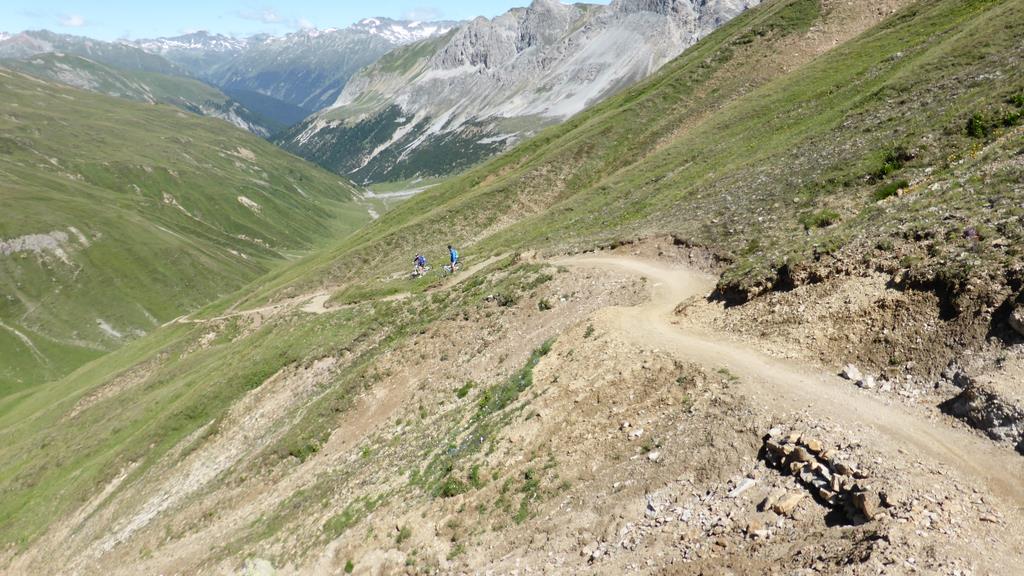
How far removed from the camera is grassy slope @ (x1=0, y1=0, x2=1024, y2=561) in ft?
90.3

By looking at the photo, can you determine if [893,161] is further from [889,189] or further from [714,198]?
[714,198]

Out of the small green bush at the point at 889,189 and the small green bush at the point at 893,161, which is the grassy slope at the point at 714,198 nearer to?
the small green bush at the point at 893,161

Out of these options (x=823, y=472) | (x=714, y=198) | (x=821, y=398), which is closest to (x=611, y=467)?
(x=823, y=472)

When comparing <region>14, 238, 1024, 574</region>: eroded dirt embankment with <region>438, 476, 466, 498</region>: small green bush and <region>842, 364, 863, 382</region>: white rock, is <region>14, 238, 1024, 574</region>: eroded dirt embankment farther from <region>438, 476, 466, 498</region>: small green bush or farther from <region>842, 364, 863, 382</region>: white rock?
<region>842, 364, 863, 382</region>: white rock

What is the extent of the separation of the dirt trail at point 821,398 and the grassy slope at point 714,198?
471cm

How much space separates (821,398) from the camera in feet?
60.0

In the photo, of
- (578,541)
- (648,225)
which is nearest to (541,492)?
(578,541)

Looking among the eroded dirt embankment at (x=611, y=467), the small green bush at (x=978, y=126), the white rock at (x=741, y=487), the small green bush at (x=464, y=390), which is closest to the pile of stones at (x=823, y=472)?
the eroded dirt embankment at (x=611, y=467)

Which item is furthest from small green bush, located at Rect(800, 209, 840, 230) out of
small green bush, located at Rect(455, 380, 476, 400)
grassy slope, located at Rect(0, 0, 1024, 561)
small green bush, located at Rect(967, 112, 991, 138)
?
small green bush, located at Rect(455, 380, 476, 400)

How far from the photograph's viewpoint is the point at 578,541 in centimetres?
1739

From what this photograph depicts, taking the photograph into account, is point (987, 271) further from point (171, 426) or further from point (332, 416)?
point (171, 426)

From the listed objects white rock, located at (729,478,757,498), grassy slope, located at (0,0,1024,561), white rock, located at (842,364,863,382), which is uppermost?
grassy slope, located at (0,0,1024,561)

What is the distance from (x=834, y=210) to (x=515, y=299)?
20.3m

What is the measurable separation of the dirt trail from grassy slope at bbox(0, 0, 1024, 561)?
471cm
